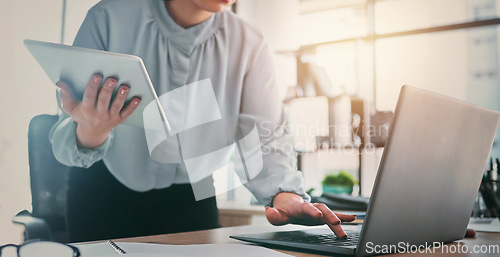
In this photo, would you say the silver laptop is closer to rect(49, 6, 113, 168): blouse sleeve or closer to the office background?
rect(49, 6, 113, 168): blouse sleeve

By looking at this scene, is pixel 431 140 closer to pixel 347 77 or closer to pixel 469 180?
pixel 469 180

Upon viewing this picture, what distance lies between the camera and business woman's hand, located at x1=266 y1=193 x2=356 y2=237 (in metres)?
0.71

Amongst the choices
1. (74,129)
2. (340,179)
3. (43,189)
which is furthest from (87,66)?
(340,179)

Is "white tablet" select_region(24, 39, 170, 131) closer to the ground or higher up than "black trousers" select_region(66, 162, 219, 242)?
higher up

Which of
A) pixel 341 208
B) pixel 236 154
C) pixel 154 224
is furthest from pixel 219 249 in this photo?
pixel 341 208

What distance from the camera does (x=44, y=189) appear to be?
1585 mm

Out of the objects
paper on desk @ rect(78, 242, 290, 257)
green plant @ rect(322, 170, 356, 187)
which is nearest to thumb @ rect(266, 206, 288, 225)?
paper on desk @ rect(78, 242, 290, 257)

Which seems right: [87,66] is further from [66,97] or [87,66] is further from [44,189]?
[44,189]

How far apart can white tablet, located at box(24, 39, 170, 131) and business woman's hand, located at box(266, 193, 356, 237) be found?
32 cm

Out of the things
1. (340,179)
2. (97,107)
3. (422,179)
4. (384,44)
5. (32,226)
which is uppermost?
(384,44)

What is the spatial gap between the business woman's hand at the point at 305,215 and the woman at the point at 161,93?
205 mm

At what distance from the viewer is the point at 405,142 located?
1.89 ft

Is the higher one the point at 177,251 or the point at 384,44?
the point at 384,44

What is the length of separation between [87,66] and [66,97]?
16 cm
